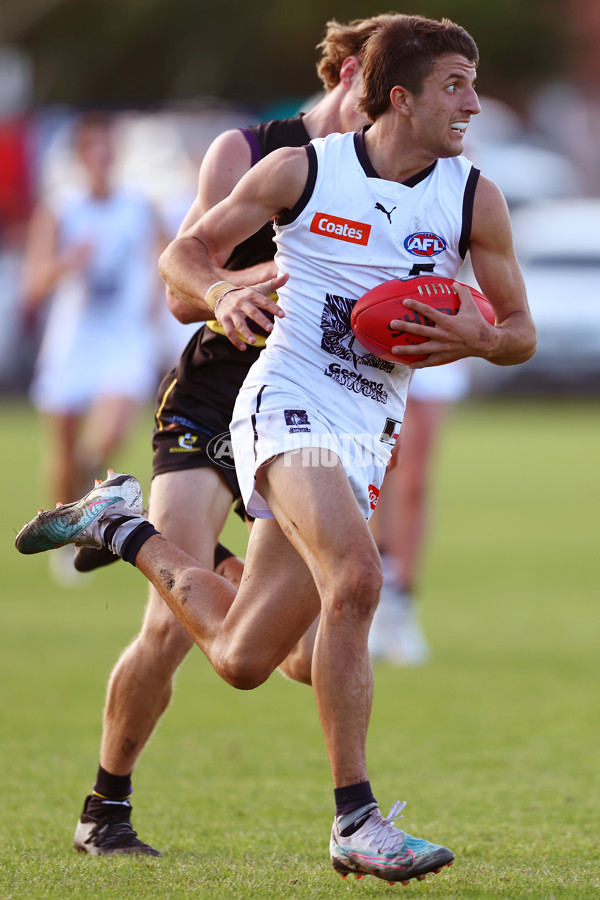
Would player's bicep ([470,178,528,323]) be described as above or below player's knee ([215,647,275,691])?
above

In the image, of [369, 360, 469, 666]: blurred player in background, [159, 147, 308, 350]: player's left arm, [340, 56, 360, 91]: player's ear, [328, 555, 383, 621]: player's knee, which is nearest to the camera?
[328, 555, 383, 621]: player's knee

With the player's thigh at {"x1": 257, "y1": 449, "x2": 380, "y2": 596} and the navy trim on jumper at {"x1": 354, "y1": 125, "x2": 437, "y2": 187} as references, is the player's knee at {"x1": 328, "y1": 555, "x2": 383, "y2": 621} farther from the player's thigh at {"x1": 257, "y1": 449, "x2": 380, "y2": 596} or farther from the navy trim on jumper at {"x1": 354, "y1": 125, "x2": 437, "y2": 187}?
the navy trim on jumper at {"x1": 354, "y1": 125, "x2": 437, "y2": 187}

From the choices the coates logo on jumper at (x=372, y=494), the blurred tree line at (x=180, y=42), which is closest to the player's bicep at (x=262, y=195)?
the coates logo on jumper at (x=372, y=494)

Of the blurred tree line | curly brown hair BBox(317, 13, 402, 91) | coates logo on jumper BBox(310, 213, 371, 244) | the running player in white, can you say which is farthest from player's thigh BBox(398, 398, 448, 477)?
the blurred tree line

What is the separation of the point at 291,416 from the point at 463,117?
1.07 metres

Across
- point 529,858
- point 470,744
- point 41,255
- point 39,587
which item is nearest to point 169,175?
point 41,255

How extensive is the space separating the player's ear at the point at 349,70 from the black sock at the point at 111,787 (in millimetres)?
2570

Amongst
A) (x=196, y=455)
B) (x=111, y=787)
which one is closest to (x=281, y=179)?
(x=196, y=455)

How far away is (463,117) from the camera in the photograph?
4.46 metres

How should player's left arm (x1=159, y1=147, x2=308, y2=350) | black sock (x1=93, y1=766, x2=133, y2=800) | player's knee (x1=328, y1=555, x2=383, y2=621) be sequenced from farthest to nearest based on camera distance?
black sock (x1=93, y1=766, x2=133, y2=800), player's left arm (x1=159, y1=147, x2=308, y2=350), player's knee (x1=328, y1=555, x2=383, y2=621)

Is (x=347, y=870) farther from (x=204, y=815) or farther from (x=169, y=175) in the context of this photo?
(x=169, y=175)

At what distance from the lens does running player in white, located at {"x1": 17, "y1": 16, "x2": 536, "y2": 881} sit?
4.30m

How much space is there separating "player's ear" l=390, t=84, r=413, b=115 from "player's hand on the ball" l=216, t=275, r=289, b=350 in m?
0.65

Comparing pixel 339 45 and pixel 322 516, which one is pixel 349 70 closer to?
pixel 339 45
